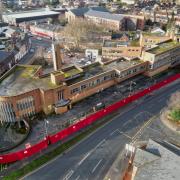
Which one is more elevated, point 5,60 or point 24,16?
point 24,16

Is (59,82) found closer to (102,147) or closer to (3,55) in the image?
(102,147)

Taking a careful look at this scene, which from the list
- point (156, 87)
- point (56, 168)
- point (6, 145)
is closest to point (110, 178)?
point (56, 168)

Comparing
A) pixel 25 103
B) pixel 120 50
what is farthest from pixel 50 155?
pixel 120 50

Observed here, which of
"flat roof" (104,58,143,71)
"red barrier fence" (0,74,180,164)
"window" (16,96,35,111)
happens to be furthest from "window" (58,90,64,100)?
"flat roof" (104,58,143,71)

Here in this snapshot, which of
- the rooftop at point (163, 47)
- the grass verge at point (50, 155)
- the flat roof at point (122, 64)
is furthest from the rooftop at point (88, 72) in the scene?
the rooftop at point (163, 47)

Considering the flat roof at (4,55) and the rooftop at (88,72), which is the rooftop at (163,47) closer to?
the rooftop at (88,72)

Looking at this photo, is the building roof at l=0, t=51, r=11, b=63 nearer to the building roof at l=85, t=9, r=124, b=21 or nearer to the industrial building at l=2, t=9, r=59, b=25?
the industrial building at l=2, t=9, r=59, b=25
